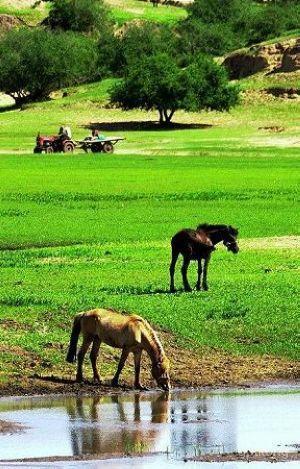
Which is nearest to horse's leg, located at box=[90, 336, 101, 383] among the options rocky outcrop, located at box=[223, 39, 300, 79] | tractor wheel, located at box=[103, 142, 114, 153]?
tractor wheel, located at box=[103, 142, 114, 153]

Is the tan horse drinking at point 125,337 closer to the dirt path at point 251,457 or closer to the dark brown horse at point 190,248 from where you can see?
the dirt path at point 251,457

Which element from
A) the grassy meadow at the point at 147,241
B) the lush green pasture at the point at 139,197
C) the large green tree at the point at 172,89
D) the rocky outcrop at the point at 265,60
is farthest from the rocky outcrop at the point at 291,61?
the lush green pasture at the point at 139,197

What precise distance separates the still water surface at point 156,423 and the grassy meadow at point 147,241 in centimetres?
156

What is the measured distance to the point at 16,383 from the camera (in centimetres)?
1842

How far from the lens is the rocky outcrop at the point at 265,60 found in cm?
11531

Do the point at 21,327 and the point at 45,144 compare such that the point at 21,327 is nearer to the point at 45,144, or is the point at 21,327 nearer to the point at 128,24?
the point at 45,144

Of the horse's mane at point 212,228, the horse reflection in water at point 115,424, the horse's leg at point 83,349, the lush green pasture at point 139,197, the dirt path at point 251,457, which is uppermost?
the horse's mane at point 212,228

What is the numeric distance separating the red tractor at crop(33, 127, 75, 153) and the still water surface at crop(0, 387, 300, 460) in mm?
58882

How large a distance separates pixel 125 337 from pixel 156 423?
164 centimetres

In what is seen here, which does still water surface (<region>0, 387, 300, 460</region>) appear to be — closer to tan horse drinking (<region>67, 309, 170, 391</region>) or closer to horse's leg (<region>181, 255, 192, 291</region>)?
tan horse drinking (<region>67, 309, 170, 391</region>)

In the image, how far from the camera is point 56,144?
7775cm

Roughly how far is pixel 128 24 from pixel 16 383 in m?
150

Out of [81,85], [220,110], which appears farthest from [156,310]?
[81,85]

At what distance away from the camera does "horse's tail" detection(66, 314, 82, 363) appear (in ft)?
60.0
